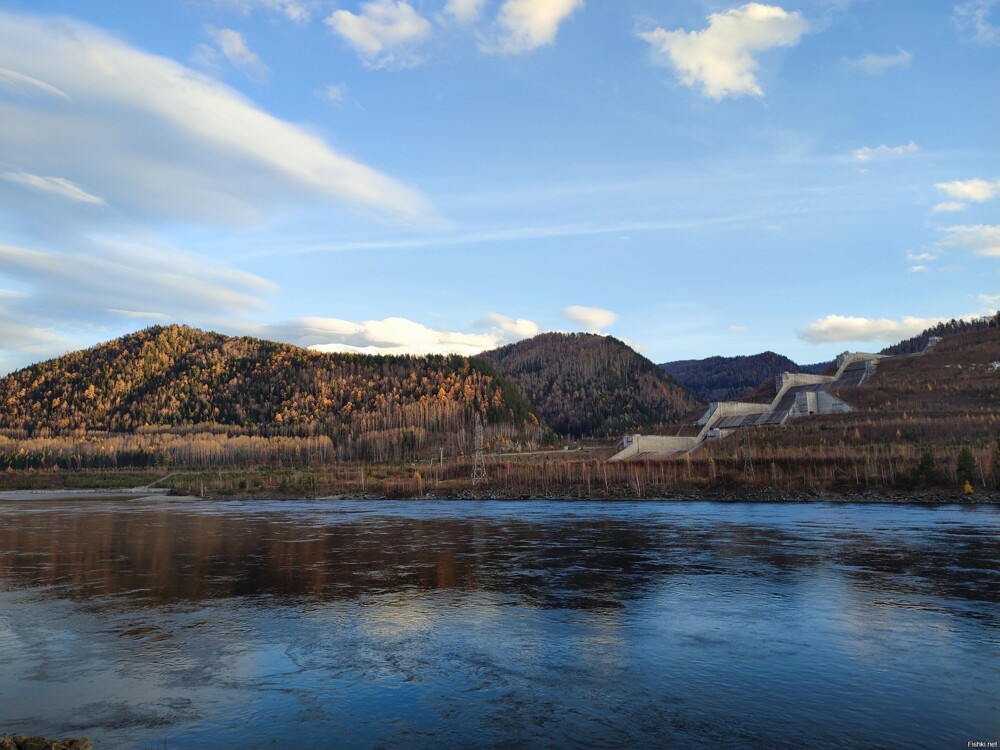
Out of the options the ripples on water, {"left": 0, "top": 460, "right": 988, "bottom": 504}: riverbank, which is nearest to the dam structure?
{"left": 0, "top": 460, "right": 988, "bottom": 504}: riverbank

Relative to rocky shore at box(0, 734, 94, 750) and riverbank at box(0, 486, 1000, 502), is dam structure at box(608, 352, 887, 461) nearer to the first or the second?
riverbank at box(0, 486, 1000, 502)

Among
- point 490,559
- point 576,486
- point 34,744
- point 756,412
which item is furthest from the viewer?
point 756,412

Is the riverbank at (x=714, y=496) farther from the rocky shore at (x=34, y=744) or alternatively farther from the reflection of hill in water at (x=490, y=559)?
the rocky shore at (x=34, y=744)

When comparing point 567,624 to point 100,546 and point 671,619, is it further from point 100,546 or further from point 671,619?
point 100,546

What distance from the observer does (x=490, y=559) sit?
35000mm

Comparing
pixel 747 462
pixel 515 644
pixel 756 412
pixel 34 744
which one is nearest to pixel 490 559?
pixel 515 644

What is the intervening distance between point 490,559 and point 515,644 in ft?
54.1

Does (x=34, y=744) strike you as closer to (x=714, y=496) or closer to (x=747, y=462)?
(x=714, y=496)

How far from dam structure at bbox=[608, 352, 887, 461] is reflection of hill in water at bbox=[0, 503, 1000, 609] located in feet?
238

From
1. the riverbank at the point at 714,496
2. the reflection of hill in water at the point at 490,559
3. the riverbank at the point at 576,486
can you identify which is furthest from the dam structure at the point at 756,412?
the reflection of hill in water at the point at 490,559

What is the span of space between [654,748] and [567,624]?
29.9 ft

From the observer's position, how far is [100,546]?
140ft

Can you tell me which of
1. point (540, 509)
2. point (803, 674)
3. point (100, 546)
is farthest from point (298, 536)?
point (803, 674)

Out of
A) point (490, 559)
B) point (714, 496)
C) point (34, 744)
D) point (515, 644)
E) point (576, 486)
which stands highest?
point (34, 744)
